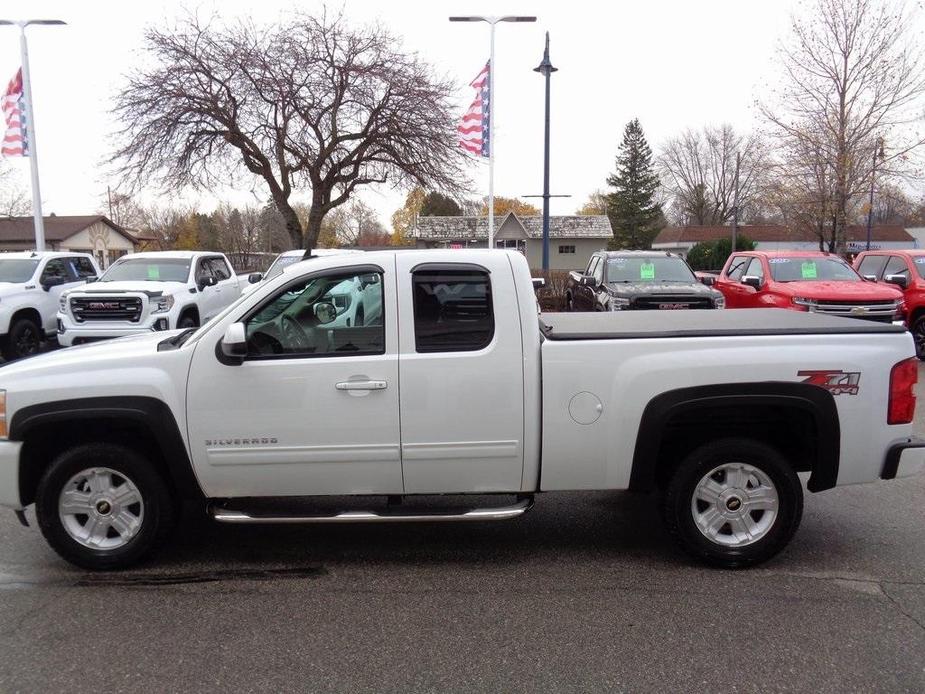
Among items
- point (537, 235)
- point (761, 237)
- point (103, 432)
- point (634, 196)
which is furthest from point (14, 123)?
point (761, 237)

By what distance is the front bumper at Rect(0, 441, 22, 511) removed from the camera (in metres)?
4.08

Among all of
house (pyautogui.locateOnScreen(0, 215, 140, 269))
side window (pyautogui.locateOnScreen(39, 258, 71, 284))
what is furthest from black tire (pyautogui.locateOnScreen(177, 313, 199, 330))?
house (pyautogui.locateOnScreen(0, 215, 140, 269))

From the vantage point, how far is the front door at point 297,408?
4.06 m

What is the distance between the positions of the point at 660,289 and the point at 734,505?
26.5 ft

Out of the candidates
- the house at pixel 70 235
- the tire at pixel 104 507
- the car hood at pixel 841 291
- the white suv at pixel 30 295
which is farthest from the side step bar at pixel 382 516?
the house at pixel 70 235

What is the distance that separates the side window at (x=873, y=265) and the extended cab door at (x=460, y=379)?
494 inches

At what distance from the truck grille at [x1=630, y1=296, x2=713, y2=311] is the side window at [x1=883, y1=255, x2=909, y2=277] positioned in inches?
169

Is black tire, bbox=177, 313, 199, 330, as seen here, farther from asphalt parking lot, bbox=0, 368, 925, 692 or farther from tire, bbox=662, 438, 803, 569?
tire, bbox=662, 438, 803, 569

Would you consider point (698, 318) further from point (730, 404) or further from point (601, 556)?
point (601, 556)

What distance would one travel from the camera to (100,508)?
13.9ft

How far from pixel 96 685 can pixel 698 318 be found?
13.6 feet

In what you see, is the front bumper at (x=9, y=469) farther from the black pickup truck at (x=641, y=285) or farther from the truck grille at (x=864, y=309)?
the truck grille at (x=864, y=309)

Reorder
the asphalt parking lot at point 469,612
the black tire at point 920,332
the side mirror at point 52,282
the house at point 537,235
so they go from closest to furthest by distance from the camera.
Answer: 1. the asphalt parking lot at point 469,612
2. the black tire at point 920,332
3. the side mirror at point 52,282
4. the house at point 537,235

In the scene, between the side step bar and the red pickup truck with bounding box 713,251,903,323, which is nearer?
the side step bar
